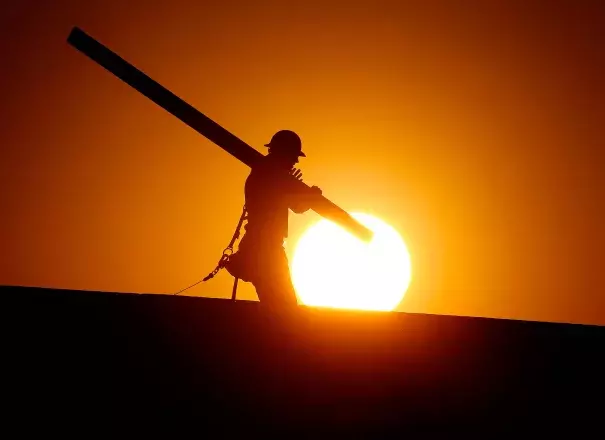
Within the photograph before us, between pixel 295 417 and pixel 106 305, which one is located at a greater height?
pixel 106 305

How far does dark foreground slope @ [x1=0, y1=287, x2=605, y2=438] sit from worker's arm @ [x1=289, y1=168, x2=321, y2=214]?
92.2 inches

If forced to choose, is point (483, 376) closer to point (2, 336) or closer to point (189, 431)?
point (189, 431)

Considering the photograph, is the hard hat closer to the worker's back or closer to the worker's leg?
the worker's back

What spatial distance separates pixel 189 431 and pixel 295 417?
70cm

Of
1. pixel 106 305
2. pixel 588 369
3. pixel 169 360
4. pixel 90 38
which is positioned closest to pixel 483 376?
pixel 588 369

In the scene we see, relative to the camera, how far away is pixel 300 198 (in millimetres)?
6570

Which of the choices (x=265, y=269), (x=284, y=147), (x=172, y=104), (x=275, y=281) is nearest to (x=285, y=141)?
(x=284, y=147)

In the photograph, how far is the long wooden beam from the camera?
6.56 meters

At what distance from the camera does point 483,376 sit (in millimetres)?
4191

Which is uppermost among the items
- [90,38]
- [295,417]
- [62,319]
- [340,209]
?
[90,38]

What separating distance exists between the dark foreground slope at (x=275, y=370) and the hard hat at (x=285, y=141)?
2.68 metres

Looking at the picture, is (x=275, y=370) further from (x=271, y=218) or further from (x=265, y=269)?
(x=271, y=218)

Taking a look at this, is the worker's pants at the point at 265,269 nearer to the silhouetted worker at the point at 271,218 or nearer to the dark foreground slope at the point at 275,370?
the silhouetted worker at the point at 271,218

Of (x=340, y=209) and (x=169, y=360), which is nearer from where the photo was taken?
(x=169, y=360)
